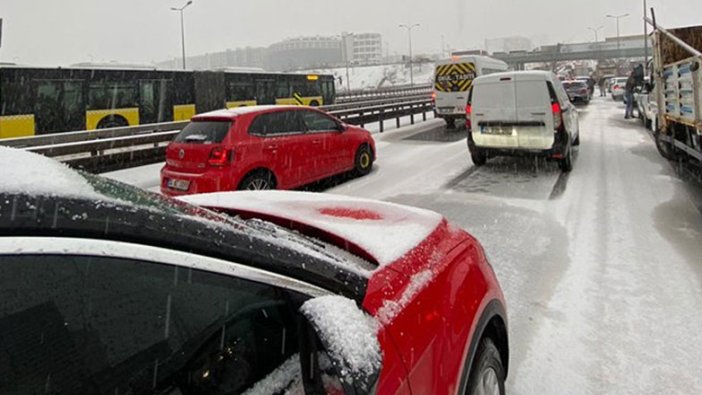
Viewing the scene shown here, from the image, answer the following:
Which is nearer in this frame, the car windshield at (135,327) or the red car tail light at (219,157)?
the car windshield at (135,327)

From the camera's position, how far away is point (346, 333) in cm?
139

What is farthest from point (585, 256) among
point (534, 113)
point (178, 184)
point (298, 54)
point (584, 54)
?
point (298, 54)

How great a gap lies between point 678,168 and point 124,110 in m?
16.5

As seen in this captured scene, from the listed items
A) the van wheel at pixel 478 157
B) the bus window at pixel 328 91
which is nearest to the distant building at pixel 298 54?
the bus window at pixel 328 91

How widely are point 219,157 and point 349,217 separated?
16.3 ft

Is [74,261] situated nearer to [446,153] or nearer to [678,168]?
[678,168]

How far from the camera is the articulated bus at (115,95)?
48.5ft

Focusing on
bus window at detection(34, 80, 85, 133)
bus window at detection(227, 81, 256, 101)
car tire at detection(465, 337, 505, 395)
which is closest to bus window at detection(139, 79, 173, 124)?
bus window at detection(34, 80, 85, 133)

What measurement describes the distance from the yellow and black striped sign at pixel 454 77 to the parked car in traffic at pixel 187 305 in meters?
17.6

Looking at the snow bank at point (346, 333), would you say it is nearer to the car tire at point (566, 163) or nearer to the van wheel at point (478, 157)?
the car tire at point (566, 163)

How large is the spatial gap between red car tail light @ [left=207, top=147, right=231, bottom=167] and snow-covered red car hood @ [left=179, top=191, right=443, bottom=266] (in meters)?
4.12

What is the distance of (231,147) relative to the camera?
729 centimetres

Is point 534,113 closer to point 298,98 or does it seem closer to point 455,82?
point 455,82

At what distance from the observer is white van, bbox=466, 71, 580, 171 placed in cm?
937
